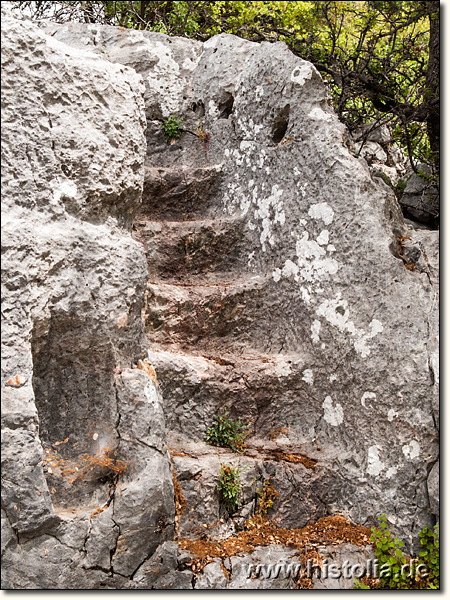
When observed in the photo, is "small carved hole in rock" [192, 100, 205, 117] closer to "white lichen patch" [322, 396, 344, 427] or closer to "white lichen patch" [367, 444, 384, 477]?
"white lichen patch" [322, 396, 344, 427]

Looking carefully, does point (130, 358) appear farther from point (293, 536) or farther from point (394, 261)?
point (394, 261)

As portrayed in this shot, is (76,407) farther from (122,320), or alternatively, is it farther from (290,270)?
(290,270)

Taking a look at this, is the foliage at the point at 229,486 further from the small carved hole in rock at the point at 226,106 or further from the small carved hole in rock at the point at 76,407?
the small carved hole in rock at the point at 226,106

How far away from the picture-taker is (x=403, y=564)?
381 centimetres

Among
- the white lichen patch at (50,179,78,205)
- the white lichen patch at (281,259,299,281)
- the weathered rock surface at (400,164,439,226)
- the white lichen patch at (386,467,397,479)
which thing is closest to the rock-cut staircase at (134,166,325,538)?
the white lichen patch at (281,259,299,281)

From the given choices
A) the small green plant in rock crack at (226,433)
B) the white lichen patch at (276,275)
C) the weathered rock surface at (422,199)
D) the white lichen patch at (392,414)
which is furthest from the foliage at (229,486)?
the weathered rock surface at (422,199)

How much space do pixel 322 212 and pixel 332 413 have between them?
142cm

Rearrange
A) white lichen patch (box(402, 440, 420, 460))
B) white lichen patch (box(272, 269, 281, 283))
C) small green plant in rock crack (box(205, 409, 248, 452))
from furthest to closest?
1. white lichen patch (box(272, 269, 281, 283))
2. small green plant in rock crack (box(205, 409, 248, 452))
3. white lichen patch (box(402, 440, 420, 460))

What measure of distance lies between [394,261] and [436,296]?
14.0 inches

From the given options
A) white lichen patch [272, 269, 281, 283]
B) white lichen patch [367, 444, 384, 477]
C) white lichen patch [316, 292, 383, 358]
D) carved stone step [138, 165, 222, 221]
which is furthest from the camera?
carved stone step [138, 165, 222, 221]

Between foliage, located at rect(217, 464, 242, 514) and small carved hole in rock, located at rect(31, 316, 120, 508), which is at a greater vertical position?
small carved hole in rock, located at rect(31, 316, 120, 508)

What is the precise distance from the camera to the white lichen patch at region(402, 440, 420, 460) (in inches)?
154

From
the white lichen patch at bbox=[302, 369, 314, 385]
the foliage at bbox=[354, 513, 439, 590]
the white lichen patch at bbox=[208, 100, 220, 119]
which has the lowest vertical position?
the foliage at bbox=[354, 513, 439, 590]

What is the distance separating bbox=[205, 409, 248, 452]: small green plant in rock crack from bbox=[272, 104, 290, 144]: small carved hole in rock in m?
2.21
